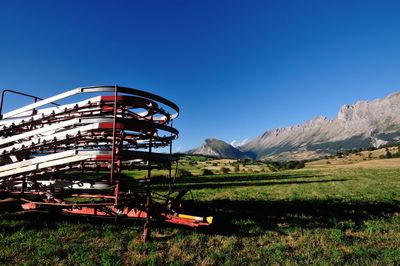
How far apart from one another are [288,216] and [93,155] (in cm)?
881

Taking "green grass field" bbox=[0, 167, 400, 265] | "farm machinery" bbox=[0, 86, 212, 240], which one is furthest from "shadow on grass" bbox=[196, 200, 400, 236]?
"farm machinery" bbox=[0, 86, 212, 240]

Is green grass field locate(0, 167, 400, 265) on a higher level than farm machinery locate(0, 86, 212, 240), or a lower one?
lower

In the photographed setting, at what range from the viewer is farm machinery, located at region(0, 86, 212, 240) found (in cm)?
901

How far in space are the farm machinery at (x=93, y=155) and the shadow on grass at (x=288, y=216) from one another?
2.14 meters

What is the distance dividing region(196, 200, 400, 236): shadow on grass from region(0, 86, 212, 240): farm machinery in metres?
2.14

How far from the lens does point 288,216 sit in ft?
43.8

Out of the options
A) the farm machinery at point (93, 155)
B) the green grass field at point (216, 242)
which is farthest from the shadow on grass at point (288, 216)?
the farm machinery at point (93, 155)

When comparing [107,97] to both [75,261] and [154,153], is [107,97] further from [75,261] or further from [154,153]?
[75,261]

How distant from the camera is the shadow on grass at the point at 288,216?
36.4 feet

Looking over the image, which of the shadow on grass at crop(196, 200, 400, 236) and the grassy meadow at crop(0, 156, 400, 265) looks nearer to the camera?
the grassy meadow at crop(0, 156, 400, 265)

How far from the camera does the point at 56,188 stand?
11.2 metres

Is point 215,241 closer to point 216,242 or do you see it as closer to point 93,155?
point 216,242

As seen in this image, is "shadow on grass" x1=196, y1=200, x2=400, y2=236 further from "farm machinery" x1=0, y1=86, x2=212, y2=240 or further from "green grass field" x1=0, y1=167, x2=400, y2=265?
"farm machinery" x1=0, y1=86, x2=212, y2=240

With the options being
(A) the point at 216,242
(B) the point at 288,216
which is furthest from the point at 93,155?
(B) the point at 288,216
